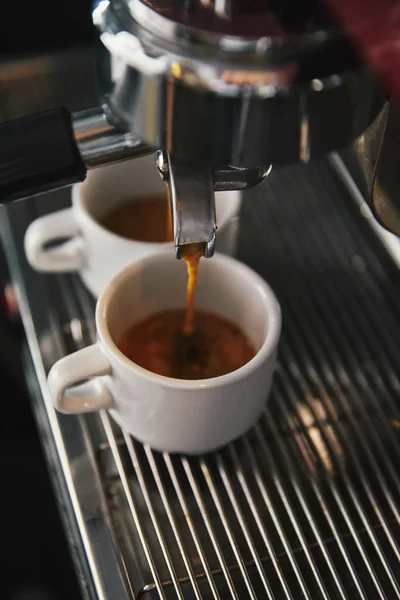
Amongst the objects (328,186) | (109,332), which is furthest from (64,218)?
(328,186)

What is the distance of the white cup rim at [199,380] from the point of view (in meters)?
0.43

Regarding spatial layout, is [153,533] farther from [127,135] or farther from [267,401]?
[127,135]

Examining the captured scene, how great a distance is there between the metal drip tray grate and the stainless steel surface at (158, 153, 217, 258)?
0.19 meters

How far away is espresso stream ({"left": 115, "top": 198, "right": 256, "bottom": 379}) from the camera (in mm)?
490

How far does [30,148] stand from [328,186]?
1.24 ft

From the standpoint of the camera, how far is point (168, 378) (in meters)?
0.43

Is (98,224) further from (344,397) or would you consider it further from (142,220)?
(344,397)

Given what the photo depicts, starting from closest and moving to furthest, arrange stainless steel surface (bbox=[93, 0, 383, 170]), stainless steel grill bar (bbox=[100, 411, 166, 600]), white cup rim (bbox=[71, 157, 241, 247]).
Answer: stainless steel surface (bbox=[93, 0, 383, 170])
stainless steel grill bar (bbox=[100, 411, 166, 600])
white cup rim (bbox=[71, 157, 241, 247])

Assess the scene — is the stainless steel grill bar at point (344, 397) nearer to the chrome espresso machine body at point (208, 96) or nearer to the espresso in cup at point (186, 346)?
the espresso in cup at point (186, 346)

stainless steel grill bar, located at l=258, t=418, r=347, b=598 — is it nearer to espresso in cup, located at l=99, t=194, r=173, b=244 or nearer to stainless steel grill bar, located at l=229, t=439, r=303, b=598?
stainless steel grill bar, located at l=229, t=439, r=303, b=598

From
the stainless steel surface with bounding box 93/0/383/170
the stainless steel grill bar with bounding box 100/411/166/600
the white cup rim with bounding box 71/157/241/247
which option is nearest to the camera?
the stainless steel surface with bounding box 93/0/383/170

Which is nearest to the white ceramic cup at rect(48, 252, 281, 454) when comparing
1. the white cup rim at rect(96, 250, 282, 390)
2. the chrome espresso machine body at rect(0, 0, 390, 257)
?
the white cup rim at rect(96, 250, 282, 390)

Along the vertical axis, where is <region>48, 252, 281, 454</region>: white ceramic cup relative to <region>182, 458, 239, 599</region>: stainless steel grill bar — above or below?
above

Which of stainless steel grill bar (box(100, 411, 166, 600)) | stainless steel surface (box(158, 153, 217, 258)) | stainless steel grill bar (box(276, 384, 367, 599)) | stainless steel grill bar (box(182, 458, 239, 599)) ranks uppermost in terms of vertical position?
stainless steel surface (box(158, 153, 217, 258))
